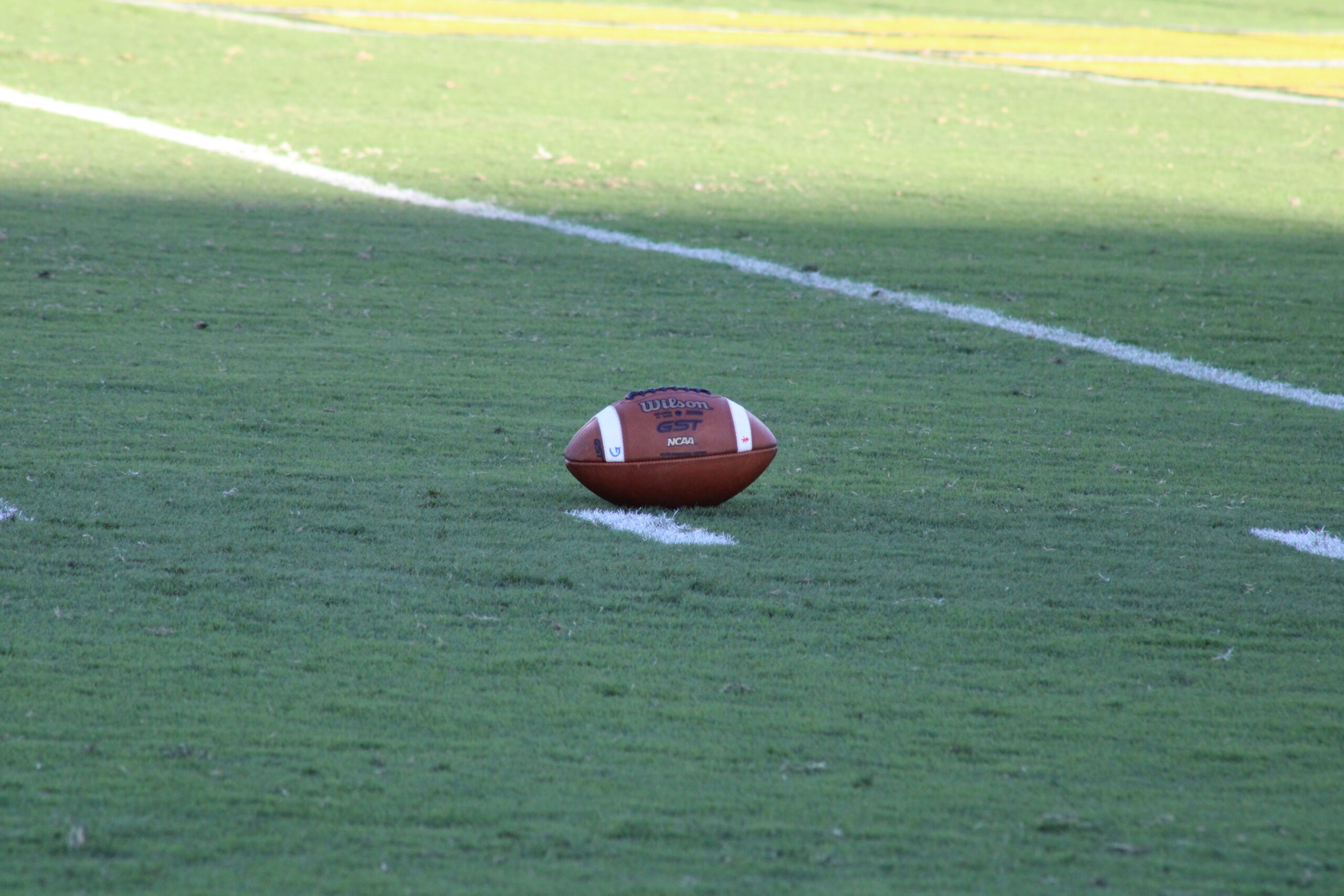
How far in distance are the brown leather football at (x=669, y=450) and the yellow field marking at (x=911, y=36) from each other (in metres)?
20.1

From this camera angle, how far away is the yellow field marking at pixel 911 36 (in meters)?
26.2

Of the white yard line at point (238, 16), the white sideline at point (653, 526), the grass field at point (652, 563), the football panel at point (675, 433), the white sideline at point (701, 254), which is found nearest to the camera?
the grass field at point (652, 563)

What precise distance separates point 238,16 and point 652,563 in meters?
24.6

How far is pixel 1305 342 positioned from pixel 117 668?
7403 mm

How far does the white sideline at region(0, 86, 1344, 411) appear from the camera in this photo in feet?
28.1

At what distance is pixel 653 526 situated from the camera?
216 inches

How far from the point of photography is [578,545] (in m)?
5.25

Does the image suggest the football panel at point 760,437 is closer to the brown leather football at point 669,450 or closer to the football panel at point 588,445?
the brown leather football at point 669,450

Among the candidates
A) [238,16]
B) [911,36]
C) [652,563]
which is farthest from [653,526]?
[911,36]

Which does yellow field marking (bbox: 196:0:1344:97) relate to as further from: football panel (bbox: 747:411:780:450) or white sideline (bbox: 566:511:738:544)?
white sideline (bbox: 566:511:738:544)

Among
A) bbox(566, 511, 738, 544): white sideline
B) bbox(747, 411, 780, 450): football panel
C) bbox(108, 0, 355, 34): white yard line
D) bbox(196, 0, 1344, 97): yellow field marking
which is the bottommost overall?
bbox(108, 0, 355, 34): white yard line

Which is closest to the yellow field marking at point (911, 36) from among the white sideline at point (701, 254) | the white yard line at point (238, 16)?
the white yard line at point (238, 16)

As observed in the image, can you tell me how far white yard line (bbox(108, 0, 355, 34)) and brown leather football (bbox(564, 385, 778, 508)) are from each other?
70.6ft

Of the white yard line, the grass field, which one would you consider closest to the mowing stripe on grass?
the white yard line
